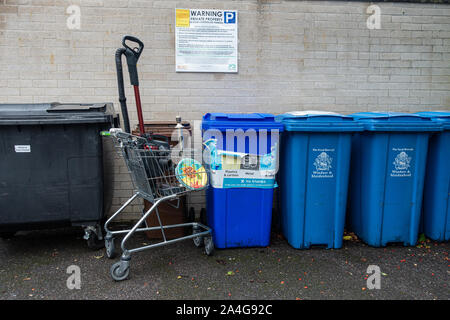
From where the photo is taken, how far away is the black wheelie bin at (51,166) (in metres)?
3.35

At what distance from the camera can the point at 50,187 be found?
11.3 feet

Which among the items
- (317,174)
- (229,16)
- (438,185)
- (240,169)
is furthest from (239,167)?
(438,185)

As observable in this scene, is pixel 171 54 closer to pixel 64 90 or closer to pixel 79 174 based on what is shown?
pixel 64 90

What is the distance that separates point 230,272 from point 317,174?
1.32m

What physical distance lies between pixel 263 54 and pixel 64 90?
2.59 metres

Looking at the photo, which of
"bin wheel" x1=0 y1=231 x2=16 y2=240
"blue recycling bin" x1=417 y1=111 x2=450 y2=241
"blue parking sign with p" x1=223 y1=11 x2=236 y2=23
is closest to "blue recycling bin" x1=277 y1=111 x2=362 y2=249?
"blue recycling bin" x1=417 y1=111 x2=450 y2=241

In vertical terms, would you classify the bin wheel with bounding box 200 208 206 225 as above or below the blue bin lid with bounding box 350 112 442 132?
below

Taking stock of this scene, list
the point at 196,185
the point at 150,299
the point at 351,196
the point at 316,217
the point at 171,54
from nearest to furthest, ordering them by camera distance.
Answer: the point at 150,299, the point at 196,185, the point at 316,217, the point at 351,196, the point at 171,54

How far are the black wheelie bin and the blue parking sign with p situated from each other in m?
1.96

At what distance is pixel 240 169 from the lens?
343 centimetres

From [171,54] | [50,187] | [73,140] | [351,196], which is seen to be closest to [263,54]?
[171,54]

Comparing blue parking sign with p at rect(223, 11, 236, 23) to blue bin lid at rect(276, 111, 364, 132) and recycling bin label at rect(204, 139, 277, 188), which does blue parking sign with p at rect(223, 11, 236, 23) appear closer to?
blue bin lid at rect(276, 111, 364, 132)

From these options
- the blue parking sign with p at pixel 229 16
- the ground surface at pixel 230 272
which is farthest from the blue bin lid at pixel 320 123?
the blue parking sign with p at pixel 229 16

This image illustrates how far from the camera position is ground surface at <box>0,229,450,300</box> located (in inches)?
111
